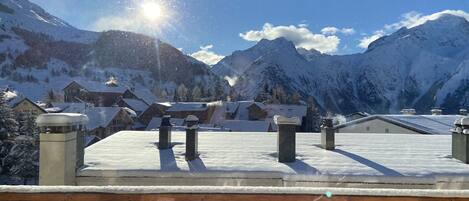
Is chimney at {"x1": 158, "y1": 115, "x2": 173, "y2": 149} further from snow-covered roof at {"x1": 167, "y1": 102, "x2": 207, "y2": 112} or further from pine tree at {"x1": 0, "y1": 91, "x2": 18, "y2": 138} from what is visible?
snow-covered roof at {"x1": 167, "y1": 102, "x2": 207, "y2": 112}

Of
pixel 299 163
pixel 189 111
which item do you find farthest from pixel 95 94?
pixel 299 163

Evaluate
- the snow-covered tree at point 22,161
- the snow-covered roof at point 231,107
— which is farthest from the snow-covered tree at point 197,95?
the snow-covered tree at point 22,161

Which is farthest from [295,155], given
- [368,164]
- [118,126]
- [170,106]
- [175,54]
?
[175,54]

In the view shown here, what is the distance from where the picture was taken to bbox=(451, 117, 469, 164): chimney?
8.20 m

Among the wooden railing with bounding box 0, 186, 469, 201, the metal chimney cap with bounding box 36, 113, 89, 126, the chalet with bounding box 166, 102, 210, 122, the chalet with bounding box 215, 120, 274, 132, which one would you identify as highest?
the chalet with bounding box 166, 102, 210, 122

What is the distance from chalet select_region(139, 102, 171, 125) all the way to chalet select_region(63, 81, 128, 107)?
15956 mm

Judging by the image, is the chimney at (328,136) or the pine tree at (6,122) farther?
the pine tree at (6,122)

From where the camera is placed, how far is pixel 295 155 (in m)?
8.44

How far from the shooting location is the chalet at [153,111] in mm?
52647

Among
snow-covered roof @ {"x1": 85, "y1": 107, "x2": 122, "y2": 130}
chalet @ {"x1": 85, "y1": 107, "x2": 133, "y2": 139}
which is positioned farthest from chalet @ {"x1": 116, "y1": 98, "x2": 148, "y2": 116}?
snow-covered roof @ {"x1": 85, "y1": 107, "x2": 122, "y2": 130}

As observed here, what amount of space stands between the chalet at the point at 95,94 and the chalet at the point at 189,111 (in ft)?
65.0

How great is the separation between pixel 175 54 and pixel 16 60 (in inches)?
2131

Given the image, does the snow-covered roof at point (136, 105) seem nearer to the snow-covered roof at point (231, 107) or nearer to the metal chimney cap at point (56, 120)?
the snow-covered roof at point (231, 107)

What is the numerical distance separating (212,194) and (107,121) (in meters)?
41.0
